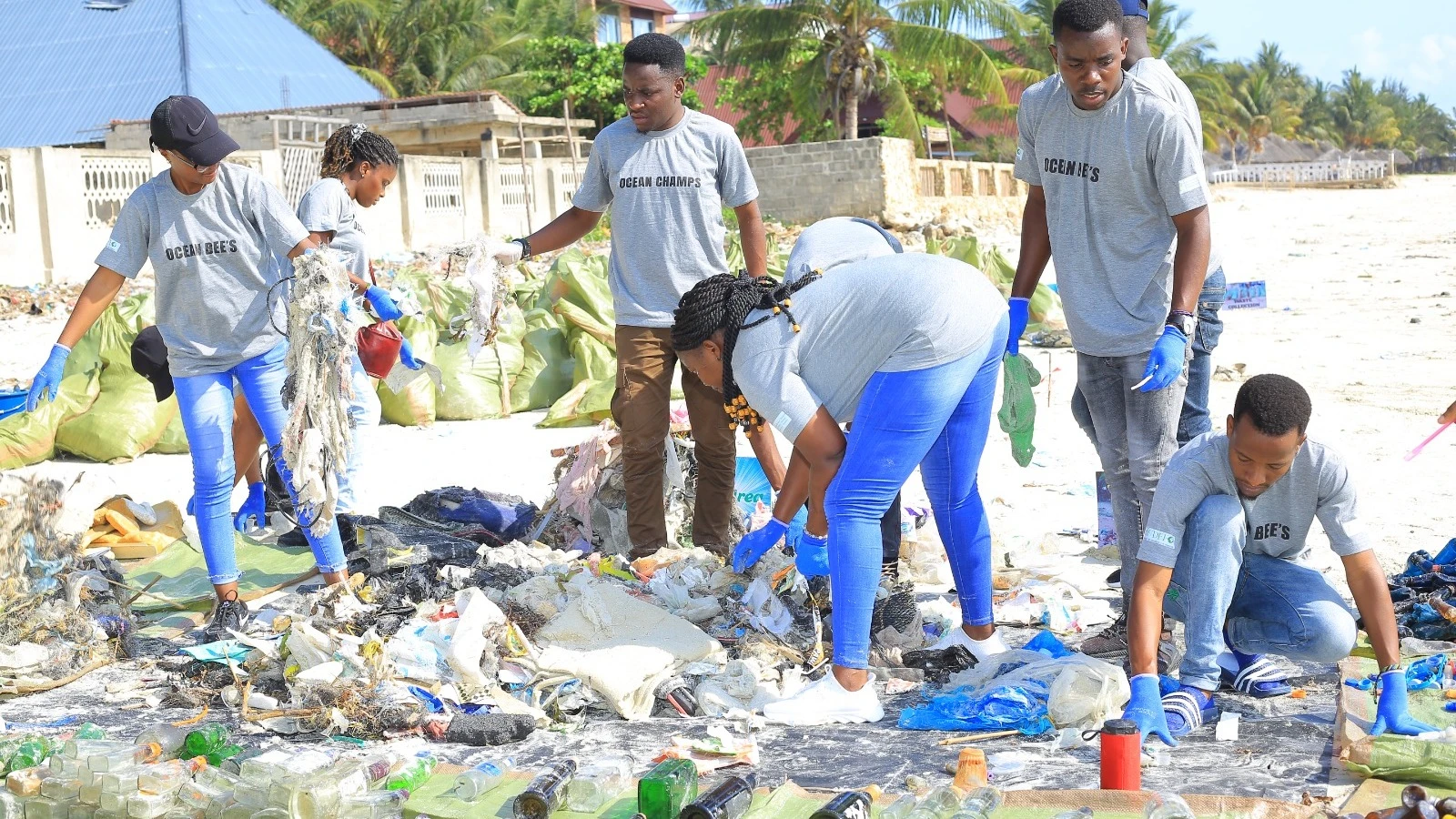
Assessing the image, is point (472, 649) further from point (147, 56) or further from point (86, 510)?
point (147, 56)

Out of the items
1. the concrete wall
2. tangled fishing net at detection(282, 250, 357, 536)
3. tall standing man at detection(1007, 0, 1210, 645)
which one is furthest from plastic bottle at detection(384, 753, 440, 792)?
the concrete wall

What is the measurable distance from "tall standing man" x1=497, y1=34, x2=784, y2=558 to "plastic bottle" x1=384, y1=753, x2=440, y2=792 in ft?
5.56

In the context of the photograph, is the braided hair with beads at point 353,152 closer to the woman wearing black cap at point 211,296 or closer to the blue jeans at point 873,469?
the woman wearing black cap at point 211,296

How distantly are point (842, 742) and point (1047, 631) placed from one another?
875mm

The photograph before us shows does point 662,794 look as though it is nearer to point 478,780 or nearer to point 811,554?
point 478,780

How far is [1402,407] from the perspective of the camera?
7164mm

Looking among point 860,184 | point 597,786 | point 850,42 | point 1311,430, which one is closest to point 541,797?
point 597,786

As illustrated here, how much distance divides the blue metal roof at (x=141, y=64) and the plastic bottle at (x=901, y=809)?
25593mm

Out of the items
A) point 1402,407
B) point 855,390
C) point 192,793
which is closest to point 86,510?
point 192,793

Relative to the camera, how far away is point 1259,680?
333 centimetres

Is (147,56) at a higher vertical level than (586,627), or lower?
higher

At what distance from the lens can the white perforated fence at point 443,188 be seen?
18.8 metres

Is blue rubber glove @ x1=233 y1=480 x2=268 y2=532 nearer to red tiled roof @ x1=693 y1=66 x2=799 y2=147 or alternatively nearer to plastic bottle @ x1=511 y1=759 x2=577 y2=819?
plastic bottle @ x1=511 y1=759 x2=577 y2=819

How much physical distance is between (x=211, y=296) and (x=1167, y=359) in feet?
9.14
